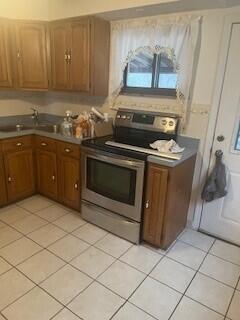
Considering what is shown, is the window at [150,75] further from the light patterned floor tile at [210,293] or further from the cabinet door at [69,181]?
the light patterned floor tile at [210,293]

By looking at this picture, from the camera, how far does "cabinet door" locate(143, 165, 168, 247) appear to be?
2.04m

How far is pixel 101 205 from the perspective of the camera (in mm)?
2473

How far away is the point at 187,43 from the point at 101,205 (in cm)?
177

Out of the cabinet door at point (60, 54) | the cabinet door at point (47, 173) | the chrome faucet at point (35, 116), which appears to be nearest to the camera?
the cabinet door at point (60, 54)

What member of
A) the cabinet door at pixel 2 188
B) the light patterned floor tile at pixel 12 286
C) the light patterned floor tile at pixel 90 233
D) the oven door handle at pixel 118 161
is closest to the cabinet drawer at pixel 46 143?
the cabinet door at pixel 2 188

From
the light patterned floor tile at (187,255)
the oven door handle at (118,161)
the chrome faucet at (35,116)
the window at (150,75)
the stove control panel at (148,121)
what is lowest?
the light patterned floor tile at (187,255)

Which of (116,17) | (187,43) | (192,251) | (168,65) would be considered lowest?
(192,251)

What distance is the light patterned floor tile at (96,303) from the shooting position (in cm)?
159

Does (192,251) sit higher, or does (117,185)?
(117,185)

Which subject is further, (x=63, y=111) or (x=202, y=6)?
(x=63, y=111)

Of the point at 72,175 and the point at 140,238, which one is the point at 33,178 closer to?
the point at 72,175

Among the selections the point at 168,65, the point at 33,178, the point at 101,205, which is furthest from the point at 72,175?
the point at 168,65

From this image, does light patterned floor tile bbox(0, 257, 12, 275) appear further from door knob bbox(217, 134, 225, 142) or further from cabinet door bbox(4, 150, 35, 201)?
door knob bbox(217, 134, 225, 142)

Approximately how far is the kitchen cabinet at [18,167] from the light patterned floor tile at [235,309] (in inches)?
97.5
